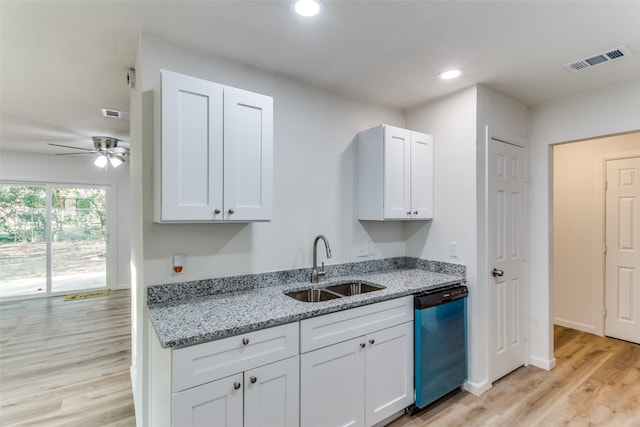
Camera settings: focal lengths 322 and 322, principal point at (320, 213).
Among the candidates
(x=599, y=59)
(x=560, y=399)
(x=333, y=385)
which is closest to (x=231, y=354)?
(x=333, y=385)

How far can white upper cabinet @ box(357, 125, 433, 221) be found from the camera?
8.54ft

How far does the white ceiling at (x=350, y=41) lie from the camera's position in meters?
1.64

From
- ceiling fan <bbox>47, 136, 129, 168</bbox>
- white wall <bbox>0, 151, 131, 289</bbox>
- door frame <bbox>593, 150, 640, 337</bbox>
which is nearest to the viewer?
door frame <bbox>593, 150, 640, 337</bbox>

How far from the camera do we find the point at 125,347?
349cm

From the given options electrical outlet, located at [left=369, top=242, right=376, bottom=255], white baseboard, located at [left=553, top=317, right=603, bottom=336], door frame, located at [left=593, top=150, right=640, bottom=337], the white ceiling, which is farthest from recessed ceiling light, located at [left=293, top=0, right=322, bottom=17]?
white baseboard, located at [left=553, top=317, right=603, bottom=336]

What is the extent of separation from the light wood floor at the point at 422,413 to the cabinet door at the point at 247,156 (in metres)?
1.74

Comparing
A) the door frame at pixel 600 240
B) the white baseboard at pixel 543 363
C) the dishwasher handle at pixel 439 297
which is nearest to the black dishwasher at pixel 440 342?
the dishwasher handle at pixel 439 297

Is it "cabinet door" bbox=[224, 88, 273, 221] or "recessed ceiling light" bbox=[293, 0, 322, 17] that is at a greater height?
"recessed ceiling light" bbox=[293, 0, 322, 17]

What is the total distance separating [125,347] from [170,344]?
2.76m

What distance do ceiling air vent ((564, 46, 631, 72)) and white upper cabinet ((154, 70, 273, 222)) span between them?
83.7 inches

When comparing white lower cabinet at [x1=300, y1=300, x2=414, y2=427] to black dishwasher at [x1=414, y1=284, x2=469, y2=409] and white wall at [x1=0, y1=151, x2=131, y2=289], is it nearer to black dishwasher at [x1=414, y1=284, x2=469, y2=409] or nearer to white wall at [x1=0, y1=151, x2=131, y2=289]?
black dishwasher at [x1=414, y1=284, x2=469, y2=409]

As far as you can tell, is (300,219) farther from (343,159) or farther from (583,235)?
(583,235)

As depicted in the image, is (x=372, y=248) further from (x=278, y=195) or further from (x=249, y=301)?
(x=249, y=301)

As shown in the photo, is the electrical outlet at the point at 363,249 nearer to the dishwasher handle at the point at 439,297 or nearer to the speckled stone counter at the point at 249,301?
the speckled stone counter at the point at 249,301
